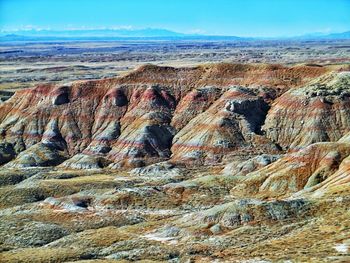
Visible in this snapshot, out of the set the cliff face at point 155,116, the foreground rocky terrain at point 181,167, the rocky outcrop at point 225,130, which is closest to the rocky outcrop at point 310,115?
the foreground rocky terrain at point 181,167

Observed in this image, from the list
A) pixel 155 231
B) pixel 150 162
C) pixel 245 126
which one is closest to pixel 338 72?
pixel 245 126

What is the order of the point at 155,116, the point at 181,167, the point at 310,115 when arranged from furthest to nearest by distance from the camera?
the point at 155,116
the point at 310,115
the point at 181,167

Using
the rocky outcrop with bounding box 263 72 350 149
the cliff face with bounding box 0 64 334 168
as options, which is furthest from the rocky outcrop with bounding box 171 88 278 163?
the rocky outcrop with bounding box 263 72 350 149

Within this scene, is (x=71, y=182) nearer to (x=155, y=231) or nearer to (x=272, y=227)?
(x=155, y=231)

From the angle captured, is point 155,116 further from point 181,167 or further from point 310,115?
point 310,115

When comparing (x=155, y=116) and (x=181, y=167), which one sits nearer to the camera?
(x=181, y=167)

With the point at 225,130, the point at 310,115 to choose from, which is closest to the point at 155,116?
the point at 225,130

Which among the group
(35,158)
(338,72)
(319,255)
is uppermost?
(338,72)

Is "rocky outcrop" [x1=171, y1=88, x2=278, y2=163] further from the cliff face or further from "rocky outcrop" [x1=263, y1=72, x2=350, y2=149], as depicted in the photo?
"rocky outcrop" [x1=263, y1=72, x2=350, y2=149]
